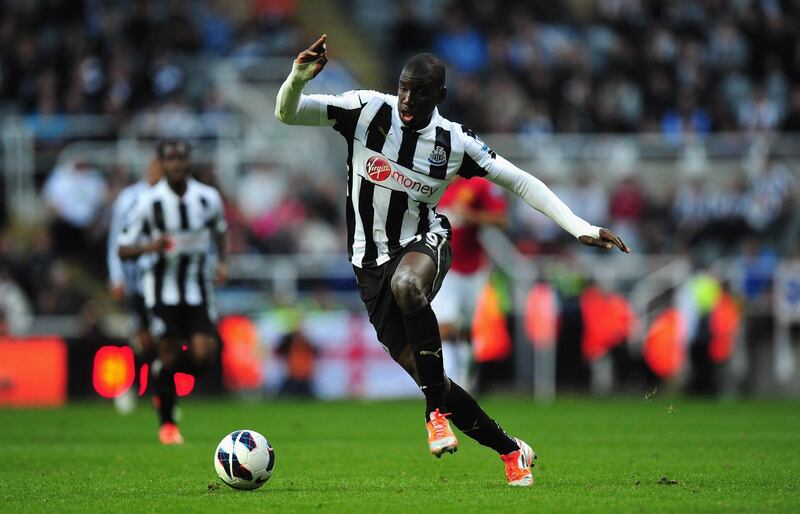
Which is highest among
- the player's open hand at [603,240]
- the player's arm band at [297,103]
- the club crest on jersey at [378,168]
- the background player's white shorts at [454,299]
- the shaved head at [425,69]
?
the shaved head at [425,69]

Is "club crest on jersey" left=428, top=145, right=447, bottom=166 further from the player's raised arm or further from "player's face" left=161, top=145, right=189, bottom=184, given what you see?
"player's face" left=161, top=145, right=189, bottom=184

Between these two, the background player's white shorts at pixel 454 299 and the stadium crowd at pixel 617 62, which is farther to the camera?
the stadium crowd at pixel 617 62

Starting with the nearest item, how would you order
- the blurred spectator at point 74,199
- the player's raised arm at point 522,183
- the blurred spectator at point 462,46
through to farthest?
the player's raised arm at point 522,183 → the blurred spectator at point 74,199 → the blurred spectator at point 462,46

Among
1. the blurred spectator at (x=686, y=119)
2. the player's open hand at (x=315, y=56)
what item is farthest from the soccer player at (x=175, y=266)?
the blurred spectator at (x=686, y=119)

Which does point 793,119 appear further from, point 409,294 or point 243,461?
point 243,461

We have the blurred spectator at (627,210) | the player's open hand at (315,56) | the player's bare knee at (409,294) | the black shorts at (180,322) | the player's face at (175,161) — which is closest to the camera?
the player's open hand at (315,56)

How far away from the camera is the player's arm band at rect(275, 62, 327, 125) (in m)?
7.02

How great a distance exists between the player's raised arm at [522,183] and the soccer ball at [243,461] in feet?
6.17

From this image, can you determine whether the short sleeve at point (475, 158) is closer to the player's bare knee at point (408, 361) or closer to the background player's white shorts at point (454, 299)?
the player's bare knee at point (408, 361)

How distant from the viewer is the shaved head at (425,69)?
7207 mm

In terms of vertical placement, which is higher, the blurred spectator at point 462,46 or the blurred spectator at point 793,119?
the blurred spectator at point 462,46

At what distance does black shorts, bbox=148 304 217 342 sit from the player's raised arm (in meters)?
4.23

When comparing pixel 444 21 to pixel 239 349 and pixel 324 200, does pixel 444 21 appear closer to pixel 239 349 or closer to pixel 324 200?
pixel 324 200

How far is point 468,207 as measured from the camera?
1386cm
